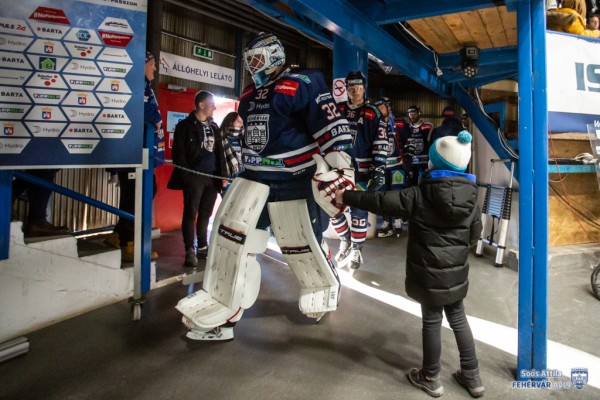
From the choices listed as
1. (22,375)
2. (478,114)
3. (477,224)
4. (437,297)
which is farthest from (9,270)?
(478,114)

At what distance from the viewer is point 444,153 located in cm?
187

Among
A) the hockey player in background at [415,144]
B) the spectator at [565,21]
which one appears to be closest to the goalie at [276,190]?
the spectator at [565,21]

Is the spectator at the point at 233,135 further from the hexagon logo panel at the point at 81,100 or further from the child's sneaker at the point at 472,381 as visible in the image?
the child's sneaker at the point at 472,381

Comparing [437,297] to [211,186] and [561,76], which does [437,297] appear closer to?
[561,76]

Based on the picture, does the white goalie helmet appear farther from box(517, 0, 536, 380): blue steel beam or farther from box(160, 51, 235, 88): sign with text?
box(160, 51, 235, 88): sign with text

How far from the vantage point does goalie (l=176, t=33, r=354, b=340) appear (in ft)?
7.45

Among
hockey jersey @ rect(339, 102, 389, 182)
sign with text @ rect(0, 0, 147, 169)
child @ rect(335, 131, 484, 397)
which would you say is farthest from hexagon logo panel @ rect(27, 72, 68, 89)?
hockey jersey @ rect(339, 102, 389, 182)

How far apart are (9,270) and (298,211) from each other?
1874mm

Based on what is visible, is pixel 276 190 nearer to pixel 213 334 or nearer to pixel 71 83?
pixel 213 334

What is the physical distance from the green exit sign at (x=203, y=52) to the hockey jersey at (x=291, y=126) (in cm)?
569

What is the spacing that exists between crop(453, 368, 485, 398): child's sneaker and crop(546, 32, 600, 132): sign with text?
154 centimetres

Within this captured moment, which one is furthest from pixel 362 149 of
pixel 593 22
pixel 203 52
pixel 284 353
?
pixel 203 52

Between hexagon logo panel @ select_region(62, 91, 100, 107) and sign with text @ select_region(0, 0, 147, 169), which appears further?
hexagon logo panel @ select_region(62, 91, 100, 107)

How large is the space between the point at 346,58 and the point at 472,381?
4.17m
